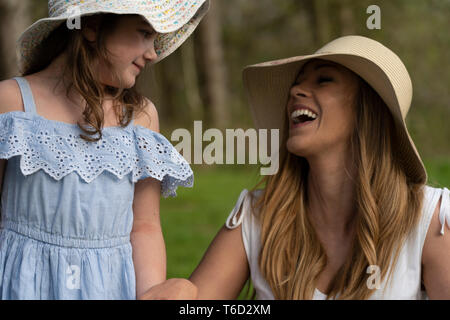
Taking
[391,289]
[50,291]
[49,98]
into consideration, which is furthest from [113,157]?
[391,289]

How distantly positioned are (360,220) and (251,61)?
15523mm

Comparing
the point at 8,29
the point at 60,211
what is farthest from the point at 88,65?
the point at 8,29

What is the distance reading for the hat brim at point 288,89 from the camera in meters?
2.54

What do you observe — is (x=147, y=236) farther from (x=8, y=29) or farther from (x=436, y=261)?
(x=8, y=29)

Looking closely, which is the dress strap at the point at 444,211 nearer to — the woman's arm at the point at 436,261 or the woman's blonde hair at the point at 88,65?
the woman's arm at the point at 436,261

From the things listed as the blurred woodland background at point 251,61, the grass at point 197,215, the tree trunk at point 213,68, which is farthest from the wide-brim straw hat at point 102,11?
the tree trunk at point 213,68

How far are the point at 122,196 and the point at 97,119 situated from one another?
27 centimetres

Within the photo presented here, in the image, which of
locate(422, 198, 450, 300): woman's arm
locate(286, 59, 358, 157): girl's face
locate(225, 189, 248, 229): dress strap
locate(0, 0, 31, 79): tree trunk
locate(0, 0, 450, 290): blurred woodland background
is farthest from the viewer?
locate(0, 0, 450, 290): blurred woodland background

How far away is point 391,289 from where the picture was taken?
2512mm

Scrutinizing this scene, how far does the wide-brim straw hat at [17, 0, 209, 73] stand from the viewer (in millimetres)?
2004

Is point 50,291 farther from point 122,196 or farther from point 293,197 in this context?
point 293,197

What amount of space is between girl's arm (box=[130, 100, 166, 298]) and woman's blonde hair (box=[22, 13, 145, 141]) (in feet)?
0.49

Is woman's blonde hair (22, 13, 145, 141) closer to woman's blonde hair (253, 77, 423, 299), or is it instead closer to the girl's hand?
the girl's hand

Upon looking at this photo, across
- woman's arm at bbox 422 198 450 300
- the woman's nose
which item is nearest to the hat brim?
the woman's nose
